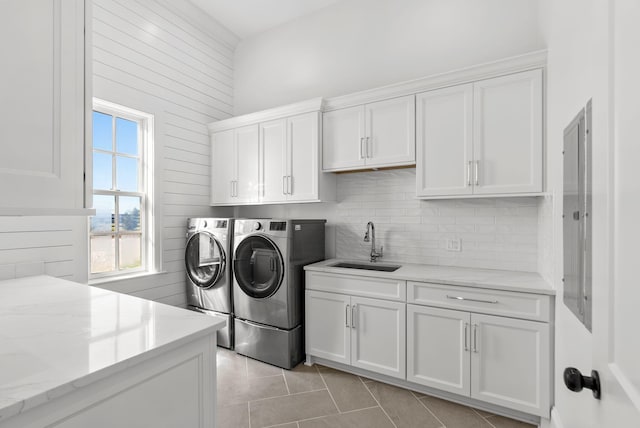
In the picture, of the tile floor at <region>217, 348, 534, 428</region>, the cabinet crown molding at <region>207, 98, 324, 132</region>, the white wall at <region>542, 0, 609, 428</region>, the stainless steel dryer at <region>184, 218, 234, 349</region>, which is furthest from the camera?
the stainless steel dryer at <region>184, 218, 234, 349</region>

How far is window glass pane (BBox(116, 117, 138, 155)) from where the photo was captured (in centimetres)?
298

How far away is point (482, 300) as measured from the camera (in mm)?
2057

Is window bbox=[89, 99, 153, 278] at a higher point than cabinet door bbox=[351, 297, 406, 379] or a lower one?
higher

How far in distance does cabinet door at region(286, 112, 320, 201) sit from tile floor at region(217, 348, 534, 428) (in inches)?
62.1

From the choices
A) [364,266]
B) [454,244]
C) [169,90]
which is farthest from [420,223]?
[169,90]

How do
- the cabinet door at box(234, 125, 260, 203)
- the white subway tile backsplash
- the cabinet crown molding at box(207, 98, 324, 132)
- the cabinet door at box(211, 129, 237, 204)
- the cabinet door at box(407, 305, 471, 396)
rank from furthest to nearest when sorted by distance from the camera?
the cabinet door at box(211, 129, 237, 204), the cabinet door at box(234, 125, 260, 203), the cabinet crown molding at box(207, 98, 324, 132), the white subway tile backsplash, the cabinet door at box(407, 305, 471, 396)

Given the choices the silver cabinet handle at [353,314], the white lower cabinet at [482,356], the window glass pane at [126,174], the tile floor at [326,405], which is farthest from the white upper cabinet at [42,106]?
the window glass pane at [126,174]

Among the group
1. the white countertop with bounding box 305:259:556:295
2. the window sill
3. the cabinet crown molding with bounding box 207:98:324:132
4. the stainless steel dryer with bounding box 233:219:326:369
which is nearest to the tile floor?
the stainless steel dryer with bounding box 233:219:326:369

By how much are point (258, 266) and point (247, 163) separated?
45.4 inches

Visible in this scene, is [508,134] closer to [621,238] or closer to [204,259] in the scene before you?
[621,238]

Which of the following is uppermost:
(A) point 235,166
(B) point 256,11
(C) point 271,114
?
(B) point 256,11

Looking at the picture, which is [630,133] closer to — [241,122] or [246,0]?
[241,122]

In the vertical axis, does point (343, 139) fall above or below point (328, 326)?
above

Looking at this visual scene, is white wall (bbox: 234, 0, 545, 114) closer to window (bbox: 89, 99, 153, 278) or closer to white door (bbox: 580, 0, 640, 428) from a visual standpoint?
window (bbox: 89, 99, 153, 278)
